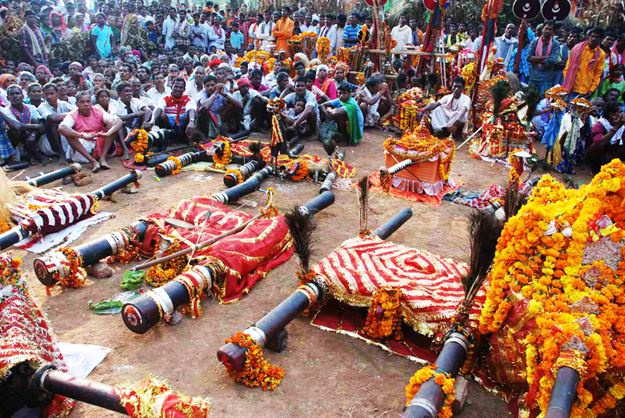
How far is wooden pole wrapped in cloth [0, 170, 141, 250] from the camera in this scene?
525 cm

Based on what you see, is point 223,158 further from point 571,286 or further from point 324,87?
point 571,286

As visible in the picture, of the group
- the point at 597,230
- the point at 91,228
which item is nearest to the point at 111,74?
the point at 91,228

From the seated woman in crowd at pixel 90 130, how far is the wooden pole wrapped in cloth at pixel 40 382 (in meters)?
5.26

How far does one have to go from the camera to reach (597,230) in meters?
3.27

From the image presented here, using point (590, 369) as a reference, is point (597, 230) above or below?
above

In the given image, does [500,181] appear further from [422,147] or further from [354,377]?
[354,377]

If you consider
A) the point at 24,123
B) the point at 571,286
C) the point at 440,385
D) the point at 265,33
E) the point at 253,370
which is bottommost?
the point at 253,370

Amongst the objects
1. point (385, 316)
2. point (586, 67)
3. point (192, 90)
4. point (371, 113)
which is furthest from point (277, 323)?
point (586, 67)

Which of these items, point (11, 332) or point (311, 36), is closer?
point (11, 332)

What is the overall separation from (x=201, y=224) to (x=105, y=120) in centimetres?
398

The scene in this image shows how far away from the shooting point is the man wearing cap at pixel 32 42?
11.7 m

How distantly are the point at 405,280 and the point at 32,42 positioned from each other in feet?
38.4

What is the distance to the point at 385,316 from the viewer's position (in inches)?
162

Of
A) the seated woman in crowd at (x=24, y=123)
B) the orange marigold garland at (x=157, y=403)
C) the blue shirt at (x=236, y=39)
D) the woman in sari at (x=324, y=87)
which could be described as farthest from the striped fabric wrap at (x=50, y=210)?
the blue shirt at (x=236, y=39)
